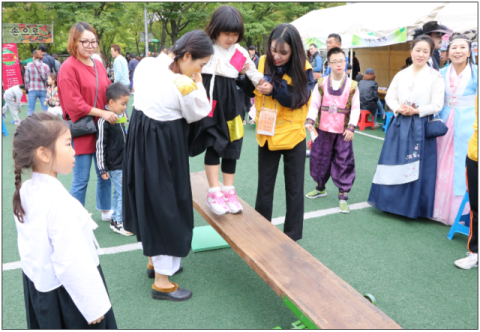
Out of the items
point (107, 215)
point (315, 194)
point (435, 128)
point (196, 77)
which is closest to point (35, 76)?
point (107, 215)

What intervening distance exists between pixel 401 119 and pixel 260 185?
1656 mm

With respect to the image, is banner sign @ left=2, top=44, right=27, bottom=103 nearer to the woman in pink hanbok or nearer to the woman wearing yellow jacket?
the woman wearing yellow jacket

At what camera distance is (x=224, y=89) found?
2.55 m

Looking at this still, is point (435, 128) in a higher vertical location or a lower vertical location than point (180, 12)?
lower

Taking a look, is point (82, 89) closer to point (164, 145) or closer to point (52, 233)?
point (164, 145)

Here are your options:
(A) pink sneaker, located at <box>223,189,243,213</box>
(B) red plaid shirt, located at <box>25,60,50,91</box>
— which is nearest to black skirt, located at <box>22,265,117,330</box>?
(A) pink sneaker, located at <box>223,189,243,213</box>

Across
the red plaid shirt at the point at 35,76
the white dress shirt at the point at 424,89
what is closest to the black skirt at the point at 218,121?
the white dress shirt at the point at 424,89

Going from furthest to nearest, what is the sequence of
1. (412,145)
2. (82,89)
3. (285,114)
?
(412,145), (82,89), (285,114)

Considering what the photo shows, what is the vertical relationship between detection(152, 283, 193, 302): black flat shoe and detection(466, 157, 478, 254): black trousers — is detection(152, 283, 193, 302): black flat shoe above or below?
below

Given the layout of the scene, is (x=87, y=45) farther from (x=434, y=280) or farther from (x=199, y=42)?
(x=434, y=280)

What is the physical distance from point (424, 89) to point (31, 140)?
11.0 ft

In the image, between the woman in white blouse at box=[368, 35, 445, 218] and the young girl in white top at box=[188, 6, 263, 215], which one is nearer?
Answer: the young girl in white top at box=[188, 6, 263, 215]

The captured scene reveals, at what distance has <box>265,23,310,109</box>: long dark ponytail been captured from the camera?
2.61 m

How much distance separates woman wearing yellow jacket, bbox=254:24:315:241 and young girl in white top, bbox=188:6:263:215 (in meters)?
0.17
